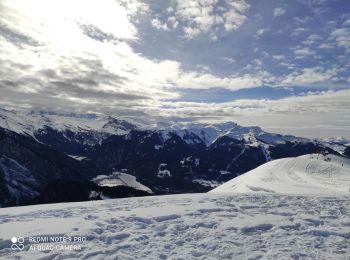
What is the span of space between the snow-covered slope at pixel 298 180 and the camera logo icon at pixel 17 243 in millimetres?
19181

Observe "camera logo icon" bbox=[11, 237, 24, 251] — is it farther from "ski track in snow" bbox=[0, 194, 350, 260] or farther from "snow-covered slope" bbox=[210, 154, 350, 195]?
"snow-covered slope" bbox=[210, 154, 350, 195]

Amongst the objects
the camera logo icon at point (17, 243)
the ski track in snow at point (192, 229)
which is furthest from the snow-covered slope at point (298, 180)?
the camera logo icon at point (17, 243)

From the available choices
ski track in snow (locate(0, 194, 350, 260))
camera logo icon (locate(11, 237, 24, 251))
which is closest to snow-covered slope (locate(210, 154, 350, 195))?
ski track in snow (locate(0, 194, 350, 260))

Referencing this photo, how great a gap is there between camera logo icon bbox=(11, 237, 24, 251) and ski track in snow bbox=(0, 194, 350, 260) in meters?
0.19

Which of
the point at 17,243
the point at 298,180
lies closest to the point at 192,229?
the point at 17,243

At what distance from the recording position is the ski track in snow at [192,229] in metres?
12.8


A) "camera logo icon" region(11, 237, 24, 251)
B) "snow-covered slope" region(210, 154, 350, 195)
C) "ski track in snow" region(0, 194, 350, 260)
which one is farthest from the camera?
"snow-covered slope" region(210, 154, 350, 195)

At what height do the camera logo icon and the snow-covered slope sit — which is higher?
the snow-covered slope

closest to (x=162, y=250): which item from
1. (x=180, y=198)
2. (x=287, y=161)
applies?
(x=180, y=198)

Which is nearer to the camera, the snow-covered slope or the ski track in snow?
the ski track in snow

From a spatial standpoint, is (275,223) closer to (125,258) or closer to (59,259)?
(125,258)

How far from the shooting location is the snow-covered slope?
29.9 meters

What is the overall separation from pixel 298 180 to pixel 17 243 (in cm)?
2782

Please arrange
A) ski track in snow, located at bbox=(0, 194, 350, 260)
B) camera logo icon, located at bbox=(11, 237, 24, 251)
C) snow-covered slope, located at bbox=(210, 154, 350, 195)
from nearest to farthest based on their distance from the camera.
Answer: ski track in snow, located at bbox=(0, 194, 350, 260) < camera logo icon, located at bbox=(11, 237, 24, 251) < snow-covered slope, located at bbox=(210, 154, 350, 195)
